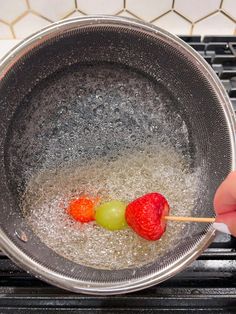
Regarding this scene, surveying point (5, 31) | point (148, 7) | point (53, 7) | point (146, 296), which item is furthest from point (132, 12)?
point (146, 296)

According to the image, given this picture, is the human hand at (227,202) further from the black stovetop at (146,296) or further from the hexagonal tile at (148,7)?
the hexagonal tile at (148,7)

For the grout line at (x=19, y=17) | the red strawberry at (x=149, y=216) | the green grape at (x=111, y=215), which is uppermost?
the grout line at (x=19, y=17)

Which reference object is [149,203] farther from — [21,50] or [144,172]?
[21,50]

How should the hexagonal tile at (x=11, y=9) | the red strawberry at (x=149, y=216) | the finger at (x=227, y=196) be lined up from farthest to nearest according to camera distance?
the hexagonal tile at (x=11, y=9) < the red strawberry at (x=149, y=216) < the finger at (x=227, y=196)

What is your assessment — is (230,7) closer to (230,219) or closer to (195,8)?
(195,8)

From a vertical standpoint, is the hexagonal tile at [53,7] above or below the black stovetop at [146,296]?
above

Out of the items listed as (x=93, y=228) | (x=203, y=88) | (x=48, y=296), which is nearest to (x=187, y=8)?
(x=203, y=88)

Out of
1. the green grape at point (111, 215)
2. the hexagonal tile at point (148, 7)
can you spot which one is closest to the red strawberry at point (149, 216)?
the green grape at point (111, 215)
